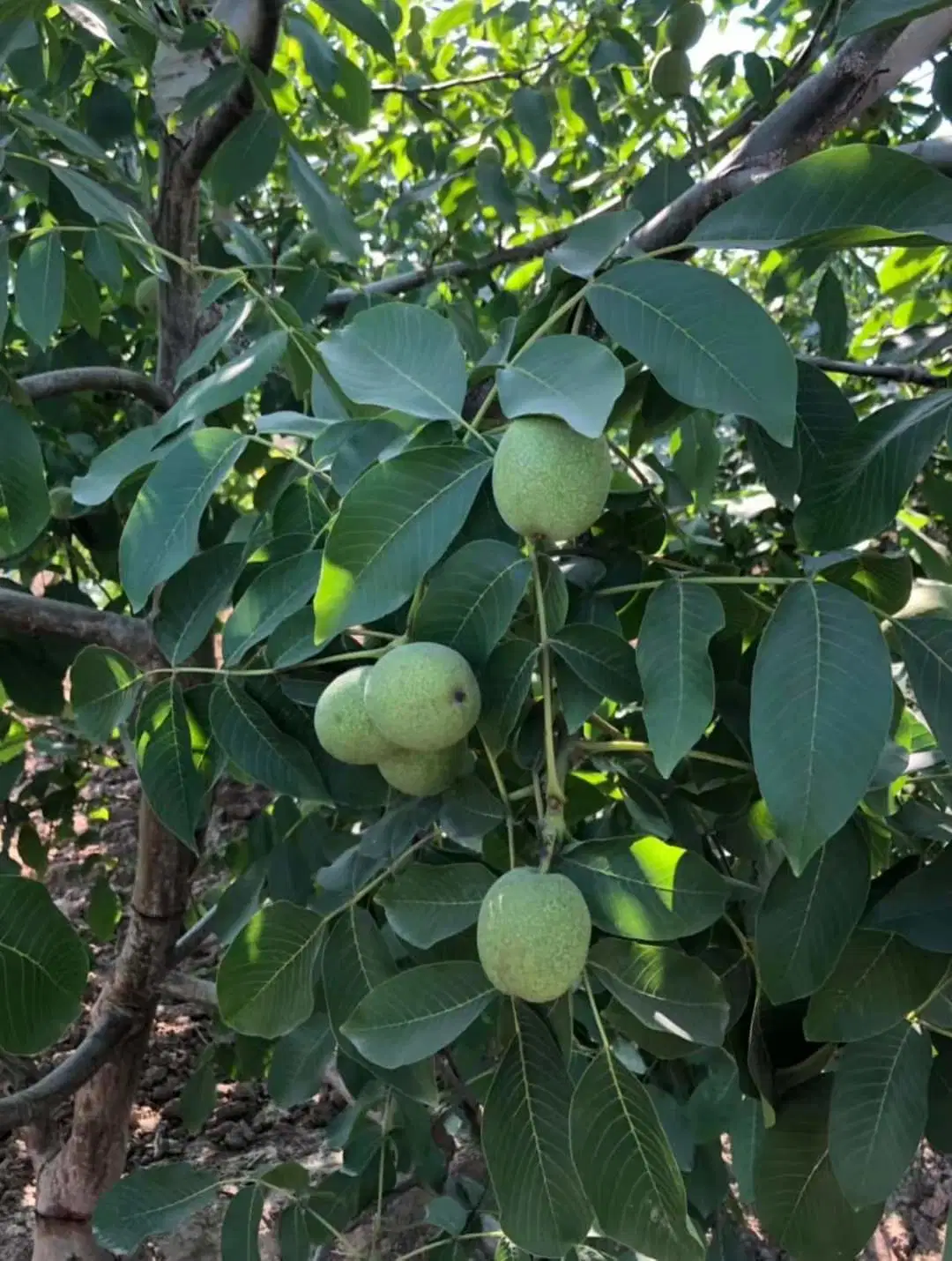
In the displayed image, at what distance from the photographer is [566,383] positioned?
68cm

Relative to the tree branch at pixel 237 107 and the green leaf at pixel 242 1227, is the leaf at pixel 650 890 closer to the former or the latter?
the green leaf at pixel 242 1227

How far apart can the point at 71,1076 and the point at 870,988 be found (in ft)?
4.52

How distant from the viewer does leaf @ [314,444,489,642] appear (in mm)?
709

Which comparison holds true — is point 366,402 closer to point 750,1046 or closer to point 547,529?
point 547,529

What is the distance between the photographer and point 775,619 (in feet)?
2.28

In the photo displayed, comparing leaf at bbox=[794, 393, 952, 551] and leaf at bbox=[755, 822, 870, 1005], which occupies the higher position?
leaf at bbox=[794, 393, 952, 551]

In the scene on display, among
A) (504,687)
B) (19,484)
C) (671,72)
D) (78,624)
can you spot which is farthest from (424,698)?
(671,72)

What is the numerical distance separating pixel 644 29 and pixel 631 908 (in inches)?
74.6

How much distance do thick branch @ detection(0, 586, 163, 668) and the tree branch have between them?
660 mm

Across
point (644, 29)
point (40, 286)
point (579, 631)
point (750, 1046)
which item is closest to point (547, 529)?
point (579, 631)

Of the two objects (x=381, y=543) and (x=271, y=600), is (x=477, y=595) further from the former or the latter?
(x=271, y=600)

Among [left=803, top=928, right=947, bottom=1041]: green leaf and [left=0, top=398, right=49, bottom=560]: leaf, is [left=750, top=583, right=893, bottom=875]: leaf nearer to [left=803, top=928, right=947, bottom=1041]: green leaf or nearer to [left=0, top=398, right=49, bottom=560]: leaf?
[left=803, top=928, right=947, bottom=1041]: green leaf

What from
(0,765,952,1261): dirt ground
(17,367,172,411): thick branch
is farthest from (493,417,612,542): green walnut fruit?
(0,765,952,1261): dirt ground

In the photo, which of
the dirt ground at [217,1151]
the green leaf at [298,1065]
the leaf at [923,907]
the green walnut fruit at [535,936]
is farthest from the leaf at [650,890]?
the dirt ground at [217,1151]
